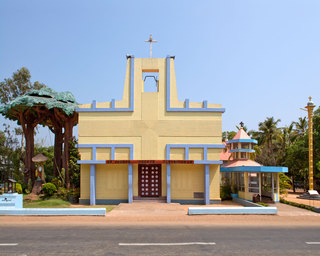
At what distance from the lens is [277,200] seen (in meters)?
23.7

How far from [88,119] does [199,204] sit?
1065 centimetres

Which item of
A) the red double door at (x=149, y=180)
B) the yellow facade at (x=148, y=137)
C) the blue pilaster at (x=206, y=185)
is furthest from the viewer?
the red double door at (x=149, y=180)

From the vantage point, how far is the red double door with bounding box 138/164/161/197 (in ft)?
74.9

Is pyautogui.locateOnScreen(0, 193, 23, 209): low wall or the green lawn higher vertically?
pyautogui.locateOnScreen(0, 193, 23, 209): low wall

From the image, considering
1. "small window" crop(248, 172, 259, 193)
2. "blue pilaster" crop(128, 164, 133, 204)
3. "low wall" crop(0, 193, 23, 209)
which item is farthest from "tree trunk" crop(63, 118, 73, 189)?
"small window" crop(248, 172, 259, 193)

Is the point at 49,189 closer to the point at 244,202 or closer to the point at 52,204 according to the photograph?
the point at 52,204

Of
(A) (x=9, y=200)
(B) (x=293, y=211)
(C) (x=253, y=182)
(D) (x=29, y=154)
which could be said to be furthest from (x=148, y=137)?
(D) (x=29, y=154)

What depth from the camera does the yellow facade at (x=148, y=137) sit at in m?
22.5

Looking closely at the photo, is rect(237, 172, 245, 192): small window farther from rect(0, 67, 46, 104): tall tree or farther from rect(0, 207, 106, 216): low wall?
rect(0, 67, 46, 104): tall tree

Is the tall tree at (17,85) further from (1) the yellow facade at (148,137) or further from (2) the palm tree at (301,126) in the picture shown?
(2) the palm tree at (301,126)
